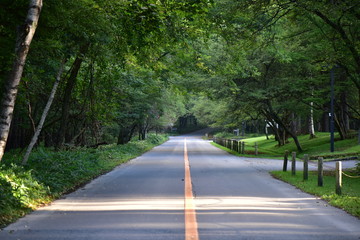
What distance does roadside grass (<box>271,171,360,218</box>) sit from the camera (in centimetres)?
864

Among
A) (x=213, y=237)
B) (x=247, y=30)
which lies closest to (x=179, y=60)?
(x=247, y=30)

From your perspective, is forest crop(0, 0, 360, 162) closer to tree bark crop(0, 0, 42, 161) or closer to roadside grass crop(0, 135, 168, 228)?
tree bark crop(0, 0, 42, 161)

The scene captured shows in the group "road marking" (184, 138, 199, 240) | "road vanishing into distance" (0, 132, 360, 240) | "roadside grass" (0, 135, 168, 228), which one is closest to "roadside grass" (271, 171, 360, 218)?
"road vanishing into distance" (0, 132, 360, 240)

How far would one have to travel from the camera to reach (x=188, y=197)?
31.6 feet

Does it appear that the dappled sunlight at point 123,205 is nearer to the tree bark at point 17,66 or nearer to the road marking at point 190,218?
the road marking at point 190,218

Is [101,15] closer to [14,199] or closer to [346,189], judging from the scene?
[14,199]

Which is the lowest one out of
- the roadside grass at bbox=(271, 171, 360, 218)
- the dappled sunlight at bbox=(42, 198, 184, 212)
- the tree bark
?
the roadside grass at bbox=(271, 171, 360, 218)

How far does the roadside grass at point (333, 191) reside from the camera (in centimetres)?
864

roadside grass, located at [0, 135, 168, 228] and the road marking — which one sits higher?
roadside grass, located at [0, 135, 168, 228]

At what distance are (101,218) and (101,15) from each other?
604cm

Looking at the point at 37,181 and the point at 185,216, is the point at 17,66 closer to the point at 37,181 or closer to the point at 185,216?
the point at 37,181

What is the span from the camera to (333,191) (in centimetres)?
1090

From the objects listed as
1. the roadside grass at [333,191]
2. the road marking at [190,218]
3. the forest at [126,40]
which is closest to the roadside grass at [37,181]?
the forest at [126,40]

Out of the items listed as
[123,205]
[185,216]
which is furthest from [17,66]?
[185,216]
